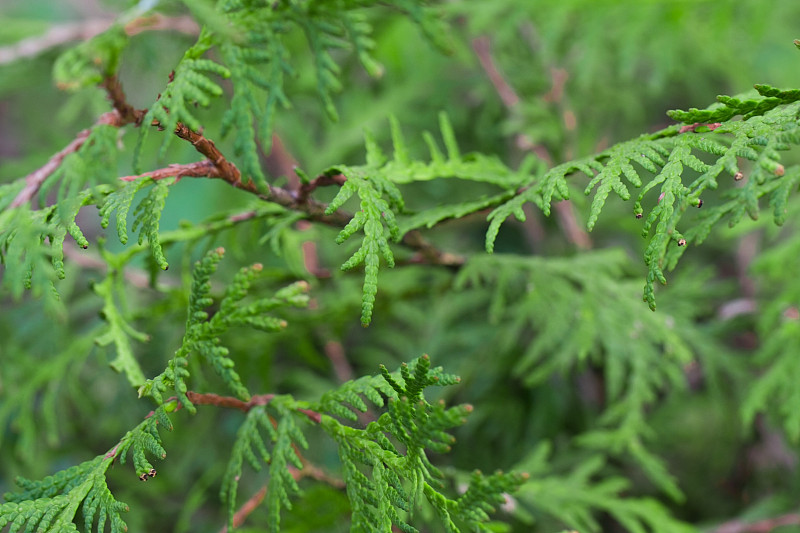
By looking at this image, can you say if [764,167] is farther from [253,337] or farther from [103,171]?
[253,337]

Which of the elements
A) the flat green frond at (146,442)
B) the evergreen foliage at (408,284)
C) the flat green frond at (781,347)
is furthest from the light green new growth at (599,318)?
the flat green frond at (146,442)

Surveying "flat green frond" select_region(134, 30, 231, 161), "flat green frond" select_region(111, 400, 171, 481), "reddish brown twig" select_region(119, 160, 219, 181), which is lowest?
"flat green frond" select_region(111, 400, 171, 481)

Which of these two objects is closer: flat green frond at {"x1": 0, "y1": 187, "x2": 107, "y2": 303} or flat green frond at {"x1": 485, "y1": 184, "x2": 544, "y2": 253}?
flat green frond at {"x1": 0, "y1": 187, "x2": 107, "y2": 303}

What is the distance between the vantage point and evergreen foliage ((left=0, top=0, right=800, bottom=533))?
2.62 feet

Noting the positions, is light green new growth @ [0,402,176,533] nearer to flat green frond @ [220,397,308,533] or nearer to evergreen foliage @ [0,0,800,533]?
evergreen foliage @ [0,0,800,533]

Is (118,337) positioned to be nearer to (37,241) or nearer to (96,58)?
(37,241)

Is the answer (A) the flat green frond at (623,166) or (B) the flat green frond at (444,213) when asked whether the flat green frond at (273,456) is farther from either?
(A) the flat green frond at (623,166)

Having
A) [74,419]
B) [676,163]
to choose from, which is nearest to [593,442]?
[676,163]

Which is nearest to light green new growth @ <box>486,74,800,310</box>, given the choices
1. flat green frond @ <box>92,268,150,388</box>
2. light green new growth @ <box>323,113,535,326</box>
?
light green new growth @ <box>323,113,535,326</box>

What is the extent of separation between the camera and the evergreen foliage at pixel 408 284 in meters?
0.80

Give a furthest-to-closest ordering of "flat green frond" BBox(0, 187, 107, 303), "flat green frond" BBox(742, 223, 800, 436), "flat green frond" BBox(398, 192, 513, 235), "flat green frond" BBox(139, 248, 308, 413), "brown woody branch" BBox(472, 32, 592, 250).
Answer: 1. "brown woody branch" BBox(472, 32, 592, 250)
2. "flat green frond" BBox(742, 223, 800, 436)
3. "flat green frond" BBox(398, 192, 513, 235)
4. "flat green frond" BBox(139, 248, 308, 413)
5. "flat green frond" BBox(0, 187, 107, 303)

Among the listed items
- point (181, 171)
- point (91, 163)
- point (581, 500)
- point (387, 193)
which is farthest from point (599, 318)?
point (91, 163)

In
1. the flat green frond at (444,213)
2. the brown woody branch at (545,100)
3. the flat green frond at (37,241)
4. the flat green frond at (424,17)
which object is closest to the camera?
the flat green frond at (37,241)

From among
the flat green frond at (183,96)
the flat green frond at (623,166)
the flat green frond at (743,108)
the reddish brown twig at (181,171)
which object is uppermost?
the flat green frond at (743,108)
